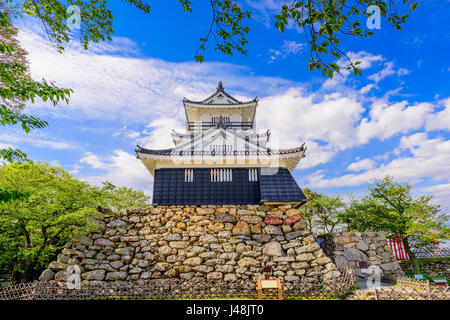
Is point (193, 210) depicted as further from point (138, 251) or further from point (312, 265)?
point (312, 265)

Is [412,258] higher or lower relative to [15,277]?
lower

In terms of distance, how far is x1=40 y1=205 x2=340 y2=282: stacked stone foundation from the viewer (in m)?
10.1

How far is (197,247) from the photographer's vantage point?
1085 centimetres

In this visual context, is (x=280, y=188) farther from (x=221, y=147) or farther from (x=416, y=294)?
(x=416, y=294)

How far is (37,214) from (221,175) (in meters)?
8.37

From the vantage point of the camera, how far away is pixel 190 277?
10141 mm

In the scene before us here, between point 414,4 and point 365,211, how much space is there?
668 inches

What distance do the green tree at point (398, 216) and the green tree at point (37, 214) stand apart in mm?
17345

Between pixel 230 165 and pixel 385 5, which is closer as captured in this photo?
pixel 385 5

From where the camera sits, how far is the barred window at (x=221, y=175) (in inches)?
497

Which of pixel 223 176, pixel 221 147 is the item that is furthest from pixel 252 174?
pixel 221 147

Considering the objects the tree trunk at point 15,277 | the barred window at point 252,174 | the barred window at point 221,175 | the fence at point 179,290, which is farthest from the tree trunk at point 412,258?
the tree trunk at point 15,277

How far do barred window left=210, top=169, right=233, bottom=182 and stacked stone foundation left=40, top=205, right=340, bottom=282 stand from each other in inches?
65.3
